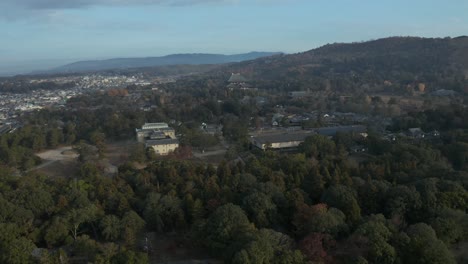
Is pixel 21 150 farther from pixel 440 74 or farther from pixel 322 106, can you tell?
pixel 440 74

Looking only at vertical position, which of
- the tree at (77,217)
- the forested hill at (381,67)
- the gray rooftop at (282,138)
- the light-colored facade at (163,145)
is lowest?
the light-colored facade at (163,145)

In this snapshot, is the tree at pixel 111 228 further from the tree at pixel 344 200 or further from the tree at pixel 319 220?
the tree at pixel 344 200

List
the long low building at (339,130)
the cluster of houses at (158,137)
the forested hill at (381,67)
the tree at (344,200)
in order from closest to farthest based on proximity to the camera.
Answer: the tree at (344,200), the cluster of houses at (158,137), the long low building at (339,130), the forested hill at (381,67)

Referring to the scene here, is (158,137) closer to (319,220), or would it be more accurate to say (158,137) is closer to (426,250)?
(319,220)

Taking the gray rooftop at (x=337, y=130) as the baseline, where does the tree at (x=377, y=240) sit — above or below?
above

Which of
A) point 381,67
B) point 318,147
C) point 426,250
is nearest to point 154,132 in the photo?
point 318,147

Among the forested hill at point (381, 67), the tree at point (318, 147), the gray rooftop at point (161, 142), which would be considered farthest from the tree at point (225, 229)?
the forested hill at point (381, 67)

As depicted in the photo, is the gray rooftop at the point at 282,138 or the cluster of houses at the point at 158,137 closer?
the gray rooftop at the point at 282,138
